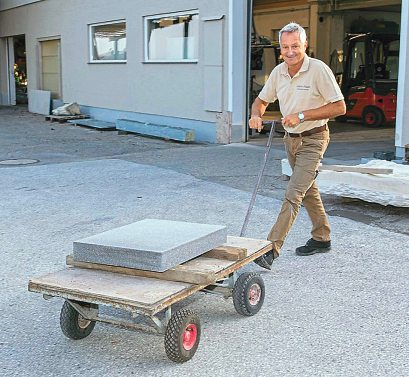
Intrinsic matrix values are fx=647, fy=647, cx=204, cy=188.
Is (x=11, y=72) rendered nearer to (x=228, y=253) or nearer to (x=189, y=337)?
(x=228, y=253)

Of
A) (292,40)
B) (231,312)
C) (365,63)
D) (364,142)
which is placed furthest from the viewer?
(365,63)

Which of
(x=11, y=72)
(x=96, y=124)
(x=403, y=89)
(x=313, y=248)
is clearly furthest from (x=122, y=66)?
(x=313, y=248)

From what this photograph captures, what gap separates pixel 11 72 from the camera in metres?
26.0

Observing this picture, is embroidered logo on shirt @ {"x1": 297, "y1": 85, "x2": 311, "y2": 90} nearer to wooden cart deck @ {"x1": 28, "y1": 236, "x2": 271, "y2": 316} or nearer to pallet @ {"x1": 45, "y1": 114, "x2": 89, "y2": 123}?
wooden cart deck @ {"x1": 28, "y1": 236, "x2": 271, "y2": 316}

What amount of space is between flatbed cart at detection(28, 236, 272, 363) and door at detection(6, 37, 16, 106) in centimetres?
2366

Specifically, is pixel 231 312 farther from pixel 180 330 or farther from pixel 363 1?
pixel 363 1

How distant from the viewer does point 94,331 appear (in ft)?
13.6

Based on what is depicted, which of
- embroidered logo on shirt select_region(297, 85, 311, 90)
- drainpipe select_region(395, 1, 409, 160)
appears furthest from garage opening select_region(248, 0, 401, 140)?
embroidered logo on shirt select_region(297, 85, 311, 90)

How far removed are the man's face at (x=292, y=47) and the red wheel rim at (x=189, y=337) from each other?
231cm

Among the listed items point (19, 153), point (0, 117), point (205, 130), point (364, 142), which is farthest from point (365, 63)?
point (0, 117)

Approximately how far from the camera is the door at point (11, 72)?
1024 inches

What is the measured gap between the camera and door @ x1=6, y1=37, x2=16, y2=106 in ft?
85.3

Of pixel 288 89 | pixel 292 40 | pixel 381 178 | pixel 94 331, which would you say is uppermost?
pixel 292 40

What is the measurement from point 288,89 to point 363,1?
17.0 meters
